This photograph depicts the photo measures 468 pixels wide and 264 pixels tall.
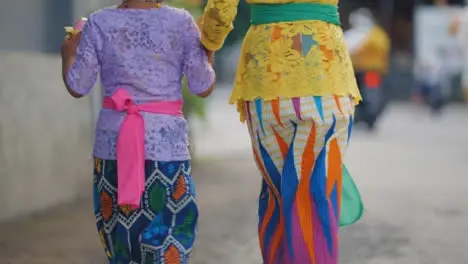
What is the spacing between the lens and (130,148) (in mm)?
3186

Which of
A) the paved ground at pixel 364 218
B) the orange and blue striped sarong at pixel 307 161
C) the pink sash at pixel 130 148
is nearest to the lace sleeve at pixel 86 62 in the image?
the pink sash at pixel 130 148

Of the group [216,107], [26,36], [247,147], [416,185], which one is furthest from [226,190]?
[216,107]

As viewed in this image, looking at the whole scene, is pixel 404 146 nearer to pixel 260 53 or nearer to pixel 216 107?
pixel 260 53

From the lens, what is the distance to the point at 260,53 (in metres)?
3.37

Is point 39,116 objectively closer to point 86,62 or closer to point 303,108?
point 86,62

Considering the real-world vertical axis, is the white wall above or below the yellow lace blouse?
below

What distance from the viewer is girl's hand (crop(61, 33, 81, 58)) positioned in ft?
10.8

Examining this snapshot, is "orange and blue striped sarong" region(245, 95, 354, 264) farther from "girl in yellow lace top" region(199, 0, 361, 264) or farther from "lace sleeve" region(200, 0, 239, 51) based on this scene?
"lace sleeve" region(200, 0, 239, 51)

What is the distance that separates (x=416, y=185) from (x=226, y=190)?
180 cm

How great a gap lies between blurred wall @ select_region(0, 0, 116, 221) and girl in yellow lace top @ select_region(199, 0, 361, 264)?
312 cm

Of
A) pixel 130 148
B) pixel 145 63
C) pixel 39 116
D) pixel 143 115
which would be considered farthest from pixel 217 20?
pixel 39 116

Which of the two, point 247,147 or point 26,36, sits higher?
point 26,36

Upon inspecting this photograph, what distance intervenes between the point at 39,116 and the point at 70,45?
11.2 ft

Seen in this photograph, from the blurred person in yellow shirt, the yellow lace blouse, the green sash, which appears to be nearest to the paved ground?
the blurred person in yellow shirt
